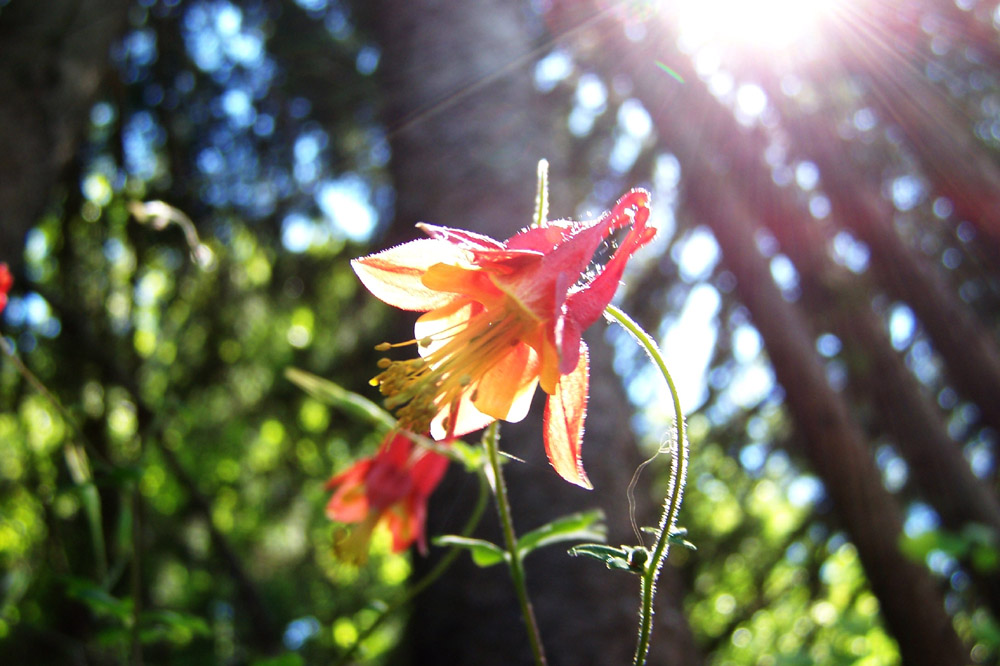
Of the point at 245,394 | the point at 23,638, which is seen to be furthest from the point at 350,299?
the point at 23,638

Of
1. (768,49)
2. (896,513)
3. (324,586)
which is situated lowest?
(324,586)

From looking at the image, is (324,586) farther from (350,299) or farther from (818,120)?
(818,120)

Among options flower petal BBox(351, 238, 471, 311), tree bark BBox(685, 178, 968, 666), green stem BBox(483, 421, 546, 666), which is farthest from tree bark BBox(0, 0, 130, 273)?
tree bark BBox(685, 178, 968, 666)

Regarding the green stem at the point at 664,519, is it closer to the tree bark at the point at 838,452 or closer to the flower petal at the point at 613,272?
the flower petal at the point at 613,272

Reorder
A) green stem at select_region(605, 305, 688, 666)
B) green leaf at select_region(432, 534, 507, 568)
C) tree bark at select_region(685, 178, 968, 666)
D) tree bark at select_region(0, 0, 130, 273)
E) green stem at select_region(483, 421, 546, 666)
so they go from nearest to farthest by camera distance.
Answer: green stem at select_region(605, 305, 688, 666) < green stem at select_region(483, 421, 546, 666) < green leaf at select_region(432, 534, 507, 568) < tree bark at select_region(0, 0, 130, 273) < tree bark at select_region(685, 178, 968, 666)

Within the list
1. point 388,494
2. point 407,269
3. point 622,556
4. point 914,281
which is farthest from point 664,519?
point 914,281

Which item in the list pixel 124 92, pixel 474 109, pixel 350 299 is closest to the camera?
pixel 474 109

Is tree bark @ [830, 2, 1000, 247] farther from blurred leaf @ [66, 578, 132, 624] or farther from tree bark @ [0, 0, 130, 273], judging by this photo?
blurred leaf @ [66, 578, 132, 624]
